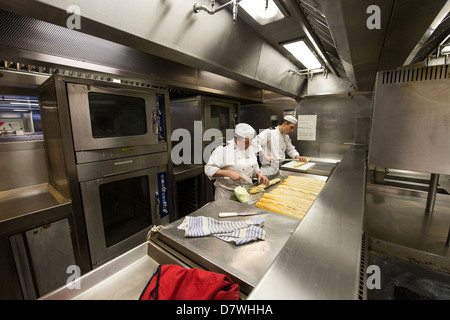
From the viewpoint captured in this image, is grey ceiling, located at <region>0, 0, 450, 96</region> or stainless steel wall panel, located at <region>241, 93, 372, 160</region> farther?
stainless steel wall panel, located at <region>241, 93, 372, 160</region>

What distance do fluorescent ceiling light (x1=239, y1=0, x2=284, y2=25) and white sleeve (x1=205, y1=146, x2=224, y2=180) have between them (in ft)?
4.39

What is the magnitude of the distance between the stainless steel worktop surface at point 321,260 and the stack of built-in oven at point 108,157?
1.90 m

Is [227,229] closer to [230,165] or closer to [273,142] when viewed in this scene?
[230,165]

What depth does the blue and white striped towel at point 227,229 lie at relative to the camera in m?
0.99

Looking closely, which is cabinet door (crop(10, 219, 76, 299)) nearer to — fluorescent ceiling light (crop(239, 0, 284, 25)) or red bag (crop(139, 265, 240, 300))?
red bag (crop(139, 265, 240, 300))

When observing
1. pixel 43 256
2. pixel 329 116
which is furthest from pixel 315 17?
pixel 329 116

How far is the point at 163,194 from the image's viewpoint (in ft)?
8.09

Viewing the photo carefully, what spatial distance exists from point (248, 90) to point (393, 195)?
120 inches

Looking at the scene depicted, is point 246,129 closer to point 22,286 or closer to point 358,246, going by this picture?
point 358,246

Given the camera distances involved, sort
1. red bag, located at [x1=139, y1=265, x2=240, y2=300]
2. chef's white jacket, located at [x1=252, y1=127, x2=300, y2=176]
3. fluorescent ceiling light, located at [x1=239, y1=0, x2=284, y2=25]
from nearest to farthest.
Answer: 1. red bag, located at [x1=139, y1=265, x2=240, y2=300]
2. fluorescent ceiling light, located at [x1=239, y1=0, x2=284, y2=25]
3. chef's white jacket, located at [x1=252, y1=127, x2=300, y2=176]

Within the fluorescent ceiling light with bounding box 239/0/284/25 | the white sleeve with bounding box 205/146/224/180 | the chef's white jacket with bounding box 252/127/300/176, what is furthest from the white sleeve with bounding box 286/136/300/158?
the fluorescent ceiling light with bounding box 239/0/284/25

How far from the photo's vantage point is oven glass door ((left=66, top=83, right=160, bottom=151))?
5.50 feet
